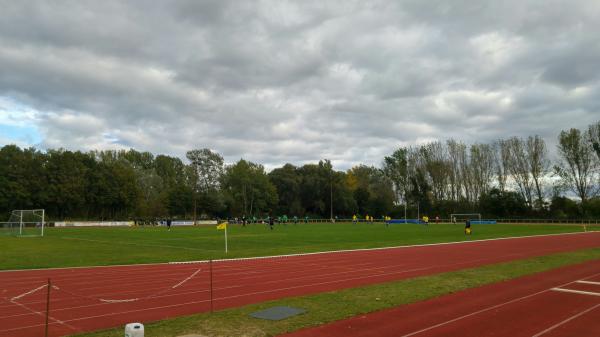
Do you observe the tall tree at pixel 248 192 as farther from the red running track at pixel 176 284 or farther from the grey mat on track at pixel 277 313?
the grey mat on track at pixel 277 313

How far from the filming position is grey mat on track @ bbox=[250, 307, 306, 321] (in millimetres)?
9664

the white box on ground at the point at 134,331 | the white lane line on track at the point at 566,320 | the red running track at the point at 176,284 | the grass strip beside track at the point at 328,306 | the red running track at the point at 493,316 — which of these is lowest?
the red running track at the point at 176,284

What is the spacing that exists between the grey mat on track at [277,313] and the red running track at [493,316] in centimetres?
110

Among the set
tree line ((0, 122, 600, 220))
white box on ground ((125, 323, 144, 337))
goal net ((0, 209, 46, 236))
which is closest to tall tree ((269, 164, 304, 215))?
tree line ((0, 122, 600, 220))

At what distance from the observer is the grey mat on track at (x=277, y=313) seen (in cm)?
966

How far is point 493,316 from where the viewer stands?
32.9 feet

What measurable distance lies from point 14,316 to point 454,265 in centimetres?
1653

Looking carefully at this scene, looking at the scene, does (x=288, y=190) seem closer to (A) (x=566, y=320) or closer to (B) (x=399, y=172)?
(B) (x=399, y=172)

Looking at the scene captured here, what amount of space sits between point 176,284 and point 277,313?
5980mm

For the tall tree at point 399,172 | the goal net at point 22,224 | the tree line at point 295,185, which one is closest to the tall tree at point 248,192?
the tree line at point 295,185

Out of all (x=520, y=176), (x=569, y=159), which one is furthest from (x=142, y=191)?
(x=569, y=159)

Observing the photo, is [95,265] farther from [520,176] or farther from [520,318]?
[520,176]

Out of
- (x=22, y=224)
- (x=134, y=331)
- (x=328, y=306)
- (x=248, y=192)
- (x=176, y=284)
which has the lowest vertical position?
(x=176, y=284)

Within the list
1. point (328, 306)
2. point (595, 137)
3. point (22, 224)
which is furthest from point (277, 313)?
point (595, 137)
